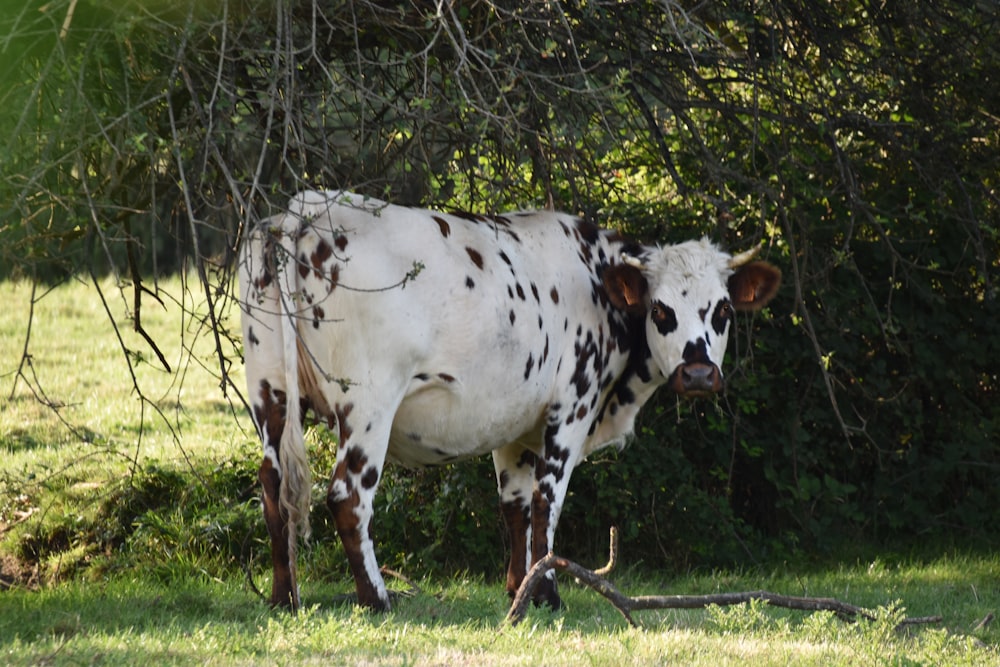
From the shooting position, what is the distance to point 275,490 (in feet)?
20.9

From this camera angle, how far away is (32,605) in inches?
273

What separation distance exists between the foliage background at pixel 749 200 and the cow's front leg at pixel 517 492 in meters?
1.10

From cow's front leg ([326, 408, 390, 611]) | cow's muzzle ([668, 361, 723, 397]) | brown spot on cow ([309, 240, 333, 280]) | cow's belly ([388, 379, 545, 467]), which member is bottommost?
cow's front leg ([326, 408, 390, 611])

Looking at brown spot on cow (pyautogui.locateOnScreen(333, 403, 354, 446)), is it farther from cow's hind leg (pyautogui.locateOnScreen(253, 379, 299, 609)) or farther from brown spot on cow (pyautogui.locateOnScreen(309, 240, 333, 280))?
brown spot on cow (pyautogui.locateOnScreen(309, 240, 333, 280))

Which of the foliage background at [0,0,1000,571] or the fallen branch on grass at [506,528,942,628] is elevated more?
the foliage background at [0,0,1000,571]

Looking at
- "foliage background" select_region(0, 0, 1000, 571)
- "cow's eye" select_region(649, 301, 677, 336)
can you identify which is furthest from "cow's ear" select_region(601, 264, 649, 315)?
"foliage background" select_region(0, 0, 1000, 571)

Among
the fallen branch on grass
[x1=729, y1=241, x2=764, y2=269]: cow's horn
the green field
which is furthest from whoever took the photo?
[x1=729, y1=241, x2=764, y2=269]: cow's horn

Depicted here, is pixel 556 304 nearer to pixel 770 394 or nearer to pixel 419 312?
Answer: pixel 419 312

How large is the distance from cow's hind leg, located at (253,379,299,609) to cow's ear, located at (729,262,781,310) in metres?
2.75

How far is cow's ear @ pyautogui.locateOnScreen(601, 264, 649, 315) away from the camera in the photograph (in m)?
7.30

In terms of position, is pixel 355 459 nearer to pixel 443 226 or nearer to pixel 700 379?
pixel 443 226

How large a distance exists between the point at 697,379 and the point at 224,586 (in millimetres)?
2976

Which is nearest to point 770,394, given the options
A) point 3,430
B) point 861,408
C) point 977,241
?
point 861,408

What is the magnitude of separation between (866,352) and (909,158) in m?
1.90
